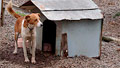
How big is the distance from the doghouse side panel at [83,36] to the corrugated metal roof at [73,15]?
183 mm

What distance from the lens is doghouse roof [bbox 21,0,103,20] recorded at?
21.0 ft

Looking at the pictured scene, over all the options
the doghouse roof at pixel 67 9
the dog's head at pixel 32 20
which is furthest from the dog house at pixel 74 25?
the dog's head at pixel 32 20

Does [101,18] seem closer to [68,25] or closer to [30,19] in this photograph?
[68,25]

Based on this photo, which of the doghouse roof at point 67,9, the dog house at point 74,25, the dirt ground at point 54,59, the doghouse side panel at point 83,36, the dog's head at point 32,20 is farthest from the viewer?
the doghouse side panel at point 83,36

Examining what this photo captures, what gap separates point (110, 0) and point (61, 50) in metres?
11.5

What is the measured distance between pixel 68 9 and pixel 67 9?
0.03 meters

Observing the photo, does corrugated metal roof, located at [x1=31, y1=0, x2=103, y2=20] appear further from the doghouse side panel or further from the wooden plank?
the wooden plank

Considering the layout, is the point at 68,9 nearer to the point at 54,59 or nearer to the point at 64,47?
the point at 64,47

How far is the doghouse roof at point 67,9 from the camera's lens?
21.0 ft

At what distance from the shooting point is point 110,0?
56.9 feet

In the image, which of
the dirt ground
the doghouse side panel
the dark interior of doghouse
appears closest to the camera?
the dirt ground

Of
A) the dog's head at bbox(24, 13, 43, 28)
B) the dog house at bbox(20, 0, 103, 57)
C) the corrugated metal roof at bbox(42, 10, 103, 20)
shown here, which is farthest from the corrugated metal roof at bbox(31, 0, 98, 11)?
the dog's head at bbox(24, 13, 43, 28)

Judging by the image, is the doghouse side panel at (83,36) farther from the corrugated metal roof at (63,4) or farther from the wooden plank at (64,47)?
the corrugated metal roof at (63,4)

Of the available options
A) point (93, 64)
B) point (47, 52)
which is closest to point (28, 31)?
point (47, 52)
